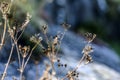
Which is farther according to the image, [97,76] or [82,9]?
[82,9]

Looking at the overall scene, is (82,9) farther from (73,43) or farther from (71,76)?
(71,76)

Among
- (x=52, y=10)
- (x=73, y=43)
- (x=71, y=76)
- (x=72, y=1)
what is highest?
(x=72, y=1)

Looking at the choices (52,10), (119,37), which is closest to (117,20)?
(119,37)

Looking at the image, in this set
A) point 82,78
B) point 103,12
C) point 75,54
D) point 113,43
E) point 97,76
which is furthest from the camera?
point 103,12

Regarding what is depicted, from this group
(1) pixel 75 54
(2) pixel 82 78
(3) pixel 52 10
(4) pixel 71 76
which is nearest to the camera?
(4) pixel 71 76

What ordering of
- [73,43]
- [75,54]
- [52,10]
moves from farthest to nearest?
[52,10], [73,43], [75,54]

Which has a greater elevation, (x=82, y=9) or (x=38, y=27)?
(x=82, y=9)

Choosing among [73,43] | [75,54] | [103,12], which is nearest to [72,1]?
[103,12]

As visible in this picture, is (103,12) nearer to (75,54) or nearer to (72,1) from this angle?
(72,1)

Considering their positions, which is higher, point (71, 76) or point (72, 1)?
point (72, 1)
